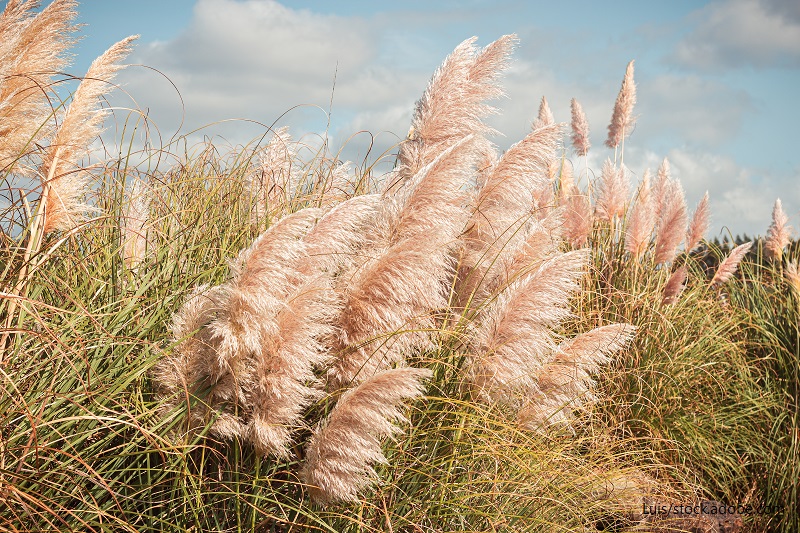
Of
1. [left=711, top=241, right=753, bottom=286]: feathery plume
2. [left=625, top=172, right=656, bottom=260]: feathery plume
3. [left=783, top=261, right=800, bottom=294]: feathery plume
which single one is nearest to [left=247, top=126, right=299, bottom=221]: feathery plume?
[left=625, top=172, right=656, bottom=260]: feathery plume

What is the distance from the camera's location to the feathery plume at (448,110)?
149 inches

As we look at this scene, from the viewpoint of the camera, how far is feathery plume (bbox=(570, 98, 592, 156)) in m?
7.08

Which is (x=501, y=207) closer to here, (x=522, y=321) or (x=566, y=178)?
(x=522, y=321)

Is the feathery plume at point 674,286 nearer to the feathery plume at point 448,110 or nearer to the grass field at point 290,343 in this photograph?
the grass field at point 290,343

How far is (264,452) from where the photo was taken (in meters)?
2.62

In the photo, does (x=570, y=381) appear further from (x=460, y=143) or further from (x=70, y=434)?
(x=70, y=434)

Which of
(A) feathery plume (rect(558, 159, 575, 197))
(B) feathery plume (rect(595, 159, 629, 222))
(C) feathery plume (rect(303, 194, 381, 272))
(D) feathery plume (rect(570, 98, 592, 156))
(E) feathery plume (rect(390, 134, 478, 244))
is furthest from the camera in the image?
(D) feathery plume (rect(570, 98, 592, 156))

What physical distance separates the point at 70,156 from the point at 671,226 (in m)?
4.19

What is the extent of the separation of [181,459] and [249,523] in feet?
1.14

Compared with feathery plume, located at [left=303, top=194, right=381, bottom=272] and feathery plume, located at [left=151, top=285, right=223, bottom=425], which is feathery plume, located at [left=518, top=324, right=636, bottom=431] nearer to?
feathery plume, located at [left=303, top=194, right=381, bottom=272]

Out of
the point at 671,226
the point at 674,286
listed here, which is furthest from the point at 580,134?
the point at 674,286

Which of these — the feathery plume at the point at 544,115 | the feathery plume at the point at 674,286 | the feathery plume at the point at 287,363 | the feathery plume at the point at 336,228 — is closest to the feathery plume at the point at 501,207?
the feathery plume at the point at 336,228

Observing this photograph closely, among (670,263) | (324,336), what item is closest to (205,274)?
(324,336)

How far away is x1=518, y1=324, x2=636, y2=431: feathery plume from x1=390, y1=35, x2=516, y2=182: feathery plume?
1.08 metres
